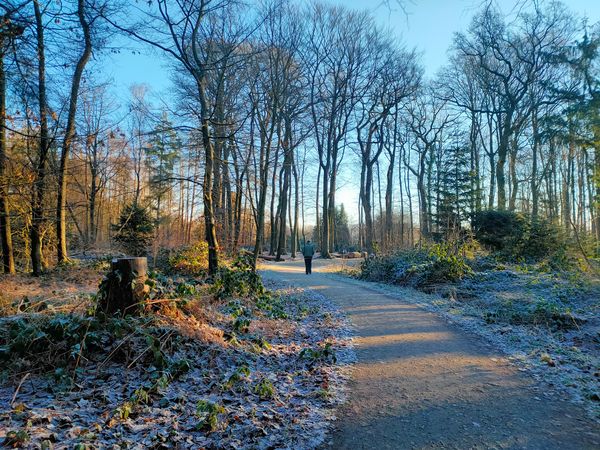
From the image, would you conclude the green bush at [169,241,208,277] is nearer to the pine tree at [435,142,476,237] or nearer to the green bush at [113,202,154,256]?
the green bush at [113,202,154,256]

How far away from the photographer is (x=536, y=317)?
7324 mm

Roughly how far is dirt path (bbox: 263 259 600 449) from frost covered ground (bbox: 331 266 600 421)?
0.39m

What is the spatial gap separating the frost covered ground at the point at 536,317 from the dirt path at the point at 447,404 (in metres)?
0.39

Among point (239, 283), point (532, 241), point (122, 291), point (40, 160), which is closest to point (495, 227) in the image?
point (532, 241)

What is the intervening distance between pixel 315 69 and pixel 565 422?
24.4 metres

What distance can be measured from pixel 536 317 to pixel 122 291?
7692mm

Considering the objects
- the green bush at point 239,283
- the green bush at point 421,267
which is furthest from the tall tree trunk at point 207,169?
the green bush at point 421,267

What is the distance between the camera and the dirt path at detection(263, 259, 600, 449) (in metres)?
3.21

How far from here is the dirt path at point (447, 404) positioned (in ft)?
10.5

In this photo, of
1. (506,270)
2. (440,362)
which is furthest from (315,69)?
(440,362)

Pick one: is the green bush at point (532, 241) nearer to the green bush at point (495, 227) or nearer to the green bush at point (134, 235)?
the green bush at point (495, 227)

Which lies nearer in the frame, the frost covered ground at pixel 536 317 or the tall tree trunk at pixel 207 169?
the frost covered ground at pixel 536 317

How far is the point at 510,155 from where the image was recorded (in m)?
25.4

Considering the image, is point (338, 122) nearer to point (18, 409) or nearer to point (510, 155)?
point (510, 155)
